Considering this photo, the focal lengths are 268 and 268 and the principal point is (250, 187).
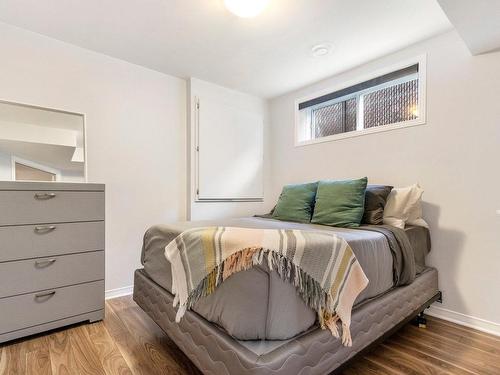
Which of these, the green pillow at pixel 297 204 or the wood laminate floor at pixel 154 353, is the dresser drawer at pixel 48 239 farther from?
the green pillow at pixel 297 204

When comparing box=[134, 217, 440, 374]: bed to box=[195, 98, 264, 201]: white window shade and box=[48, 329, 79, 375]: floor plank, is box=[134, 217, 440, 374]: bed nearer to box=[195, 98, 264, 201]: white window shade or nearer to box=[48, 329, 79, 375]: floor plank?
box=[48, 329, 79, 375]: floor plank

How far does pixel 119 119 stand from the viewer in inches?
101

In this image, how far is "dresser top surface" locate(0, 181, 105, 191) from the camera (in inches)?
66.6

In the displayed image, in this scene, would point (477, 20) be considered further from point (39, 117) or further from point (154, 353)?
point (39, 117)

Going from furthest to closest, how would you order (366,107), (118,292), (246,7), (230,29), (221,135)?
1. (221,135)
2. (366,107)
3. (118,292)
4. (230,29)
5. (246,7)

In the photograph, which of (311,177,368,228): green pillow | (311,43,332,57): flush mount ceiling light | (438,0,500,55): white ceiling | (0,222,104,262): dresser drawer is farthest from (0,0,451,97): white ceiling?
(0,222,104,262): dresser drawer

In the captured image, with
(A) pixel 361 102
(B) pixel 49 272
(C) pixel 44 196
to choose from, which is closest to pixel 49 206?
(C) pixel 44 196

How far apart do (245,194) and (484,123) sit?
92.5 inches

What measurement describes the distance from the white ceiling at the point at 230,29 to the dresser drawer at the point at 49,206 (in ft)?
4.22

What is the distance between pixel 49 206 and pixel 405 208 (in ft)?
8.41

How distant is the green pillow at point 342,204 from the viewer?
2.03 metres

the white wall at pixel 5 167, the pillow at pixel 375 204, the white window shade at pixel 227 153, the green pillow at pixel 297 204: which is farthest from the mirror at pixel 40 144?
the pillow at pixel 375 204

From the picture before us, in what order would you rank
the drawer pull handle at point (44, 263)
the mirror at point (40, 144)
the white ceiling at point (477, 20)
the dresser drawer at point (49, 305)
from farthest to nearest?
the mirror at point (40, 144) < the drawer pull handle at point (44, 263) < the dresser drawer at point (49, 305) < the white ceiling at point (477, 20)

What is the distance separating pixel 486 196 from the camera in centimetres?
190
